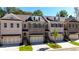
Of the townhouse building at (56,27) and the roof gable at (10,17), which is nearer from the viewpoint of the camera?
the roof gable at (10,17)

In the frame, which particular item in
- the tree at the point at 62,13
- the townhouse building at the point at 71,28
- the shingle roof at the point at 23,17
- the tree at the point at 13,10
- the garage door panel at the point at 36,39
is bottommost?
the garage door panel at the point at 36,39

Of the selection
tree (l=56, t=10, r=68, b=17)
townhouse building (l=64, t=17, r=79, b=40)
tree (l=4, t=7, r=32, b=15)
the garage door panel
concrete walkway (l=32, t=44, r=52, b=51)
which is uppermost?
tree (l=4, t=7, r=32, b=15)

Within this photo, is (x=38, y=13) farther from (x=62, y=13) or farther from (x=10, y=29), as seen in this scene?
(x=10, y=29)

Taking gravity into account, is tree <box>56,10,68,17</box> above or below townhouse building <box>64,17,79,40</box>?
above

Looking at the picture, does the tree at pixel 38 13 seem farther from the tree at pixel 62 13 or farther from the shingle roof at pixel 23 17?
the tree at pixel 62 13

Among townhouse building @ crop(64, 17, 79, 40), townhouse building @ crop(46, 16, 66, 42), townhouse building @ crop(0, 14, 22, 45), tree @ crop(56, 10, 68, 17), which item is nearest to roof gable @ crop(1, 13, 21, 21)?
townhouse building @ crop(0, 14, 22, 45)

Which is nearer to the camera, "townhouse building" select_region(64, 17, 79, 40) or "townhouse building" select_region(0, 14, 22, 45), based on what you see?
"townhouse building" select_region(0, 14, 22, 45)

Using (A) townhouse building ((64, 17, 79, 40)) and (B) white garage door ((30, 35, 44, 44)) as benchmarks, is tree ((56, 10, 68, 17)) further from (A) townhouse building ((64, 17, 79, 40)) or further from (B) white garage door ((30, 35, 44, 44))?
(B) white garage door ((30, 35, 44, 44))

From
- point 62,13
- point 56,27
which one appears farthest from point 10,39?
point 62,13

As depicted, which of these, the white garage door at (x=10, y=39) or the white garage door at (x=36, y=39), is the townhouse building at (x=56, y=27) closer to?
the white garage door at (x=36, y=39)

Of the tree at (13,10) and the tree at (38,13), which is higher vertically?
the tree at (13,10)

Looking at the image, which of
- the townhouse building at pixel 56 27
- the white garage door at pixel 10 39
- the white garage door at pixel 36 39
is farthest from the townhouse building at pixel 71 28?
the white garage door at pixel 10 39
